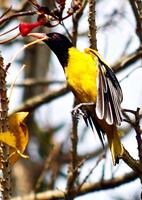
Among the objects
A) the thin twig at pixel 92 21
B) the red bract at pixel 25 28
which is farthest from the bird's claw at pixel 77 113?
the red bract at pixel 25 28

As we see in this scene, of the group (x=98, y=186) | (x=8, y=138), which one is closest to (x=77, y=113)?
(x=8, y=138)

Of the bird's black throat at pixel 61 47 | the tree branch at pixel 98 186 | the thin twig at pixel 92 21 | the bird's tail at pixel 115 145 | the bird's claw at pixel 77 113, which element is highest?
the thin twig at pixel 92 21

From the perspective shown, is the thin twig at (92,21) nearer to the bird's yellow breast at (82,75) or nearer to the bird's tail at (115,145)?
the bird's yellow breast at (82,75)

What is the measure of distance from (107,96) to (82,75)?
11.0 inches

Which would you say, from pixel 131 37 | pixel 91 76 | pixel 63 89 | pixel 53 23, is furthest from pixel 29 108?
pixel 53 23

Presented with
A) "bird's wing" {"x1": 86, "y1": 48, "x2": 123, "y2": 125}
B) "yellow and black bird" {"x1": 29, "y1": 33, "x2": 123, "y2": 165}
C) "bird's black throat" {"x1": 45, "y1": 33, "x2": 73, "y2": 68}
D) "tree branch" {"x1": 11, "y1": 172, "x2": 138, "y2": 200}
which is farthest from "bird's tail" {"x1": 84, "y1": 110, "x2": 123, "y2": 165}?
"tree branch" {"x1": 11, "y1": 172, "x2": 138, "y2": 200}

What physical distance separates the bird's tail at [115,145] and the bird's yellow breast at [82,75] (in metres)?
0.20

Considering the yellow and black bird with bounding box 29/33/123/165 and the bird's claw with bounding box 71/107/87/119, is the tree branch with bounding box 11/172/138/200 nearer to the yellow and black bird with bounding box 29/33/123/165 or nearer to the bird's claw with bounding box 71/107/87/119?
the yellow and black bird with bounding box 29/33/123/165

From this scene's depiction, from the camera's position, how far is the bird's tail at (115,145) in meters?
2.72

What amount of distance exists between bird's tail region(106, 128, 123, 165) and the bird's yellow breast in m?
0.20

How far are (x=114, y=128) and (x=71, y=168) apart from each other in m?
0.67

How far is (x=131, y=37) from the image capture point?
14.5 feet

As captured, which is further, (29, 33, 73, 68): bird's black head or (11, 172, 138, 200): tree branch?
(11, 172, 138, 200): tree branch

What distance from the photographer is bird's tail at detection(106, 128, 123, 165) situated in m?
2.72
